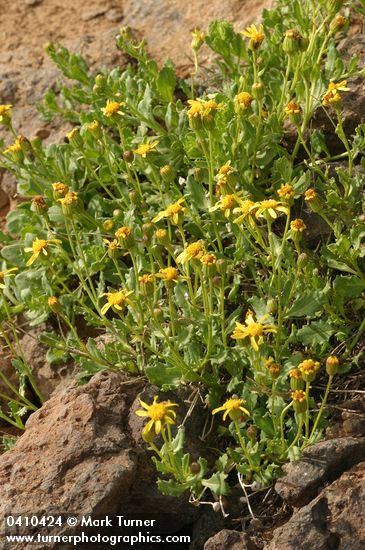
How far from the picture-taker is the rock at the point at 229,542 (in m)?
3.46

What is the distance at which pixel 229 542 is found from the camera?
3473 millimetres

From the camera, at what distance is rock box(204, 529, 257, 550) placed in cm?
346

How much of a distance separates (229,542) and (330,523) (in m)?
0.41

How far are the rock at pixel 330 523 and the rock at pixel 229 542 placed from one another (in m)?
0.08

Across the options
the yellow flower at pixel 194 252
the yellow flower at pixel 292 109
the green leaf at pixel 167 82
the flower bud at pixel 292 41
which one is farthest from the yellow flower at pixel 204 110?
the green leaf at pixel 167 82

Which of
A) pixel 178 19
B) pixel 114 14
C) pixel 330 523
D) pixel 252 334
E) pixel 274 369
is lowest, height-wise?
pixel 330 523

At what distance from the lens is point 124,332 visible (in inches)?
173

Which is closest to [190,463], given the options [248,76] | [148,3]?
[248,76]

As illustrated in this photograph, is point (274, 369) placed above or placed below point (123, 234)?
below

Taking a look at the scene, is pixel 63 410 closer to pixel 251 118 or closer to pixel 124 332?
pixel 124 332

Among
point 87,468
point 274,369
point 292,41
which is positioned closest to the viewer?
point 274,369

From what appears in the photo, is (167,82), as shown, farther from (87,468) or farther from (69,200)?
(87,468)

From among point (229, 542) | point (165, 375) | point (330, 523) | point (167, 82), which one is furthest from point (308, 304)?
point (167, 82)

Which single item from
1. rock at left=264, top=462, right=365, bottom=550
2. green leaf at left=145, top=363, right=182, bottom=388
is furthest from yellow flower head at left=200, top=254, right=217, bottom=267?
rock at left=264, top=462, right=365, bottom=550
